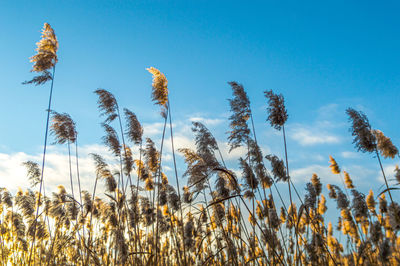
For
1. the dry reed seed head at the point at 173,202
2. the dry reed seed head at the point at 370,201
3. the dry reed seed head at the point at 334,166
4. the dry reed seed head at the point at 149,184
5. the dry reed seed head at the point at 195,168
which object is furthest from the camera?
the dry reed seed head at the point at 334,166

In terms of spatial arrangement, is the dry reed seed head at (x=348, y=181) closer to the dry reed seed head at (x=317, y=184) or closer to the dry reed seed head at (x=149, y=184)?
the dry reed seed head at (x=317, y=184)

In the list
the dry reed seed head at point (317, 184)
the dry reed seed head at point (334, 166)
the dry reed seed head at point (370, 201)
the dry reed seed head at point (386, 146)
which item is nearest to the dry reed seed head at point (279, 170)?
the dry reed seed head at point (386, 146)

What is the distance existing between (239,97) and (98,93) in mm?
2514

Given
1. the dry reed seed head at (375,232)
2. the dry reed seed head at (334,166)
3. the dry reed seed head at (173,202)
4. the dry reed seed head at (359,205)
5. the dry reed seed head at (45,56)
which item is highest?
the dry reed seed head at (45,56)

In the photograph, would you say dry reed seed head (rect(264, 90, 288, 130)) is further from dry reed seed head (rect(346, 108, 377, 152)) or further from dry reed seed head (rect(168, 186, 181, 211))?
dry reed seed head (rect(168, 186, 181, 211))

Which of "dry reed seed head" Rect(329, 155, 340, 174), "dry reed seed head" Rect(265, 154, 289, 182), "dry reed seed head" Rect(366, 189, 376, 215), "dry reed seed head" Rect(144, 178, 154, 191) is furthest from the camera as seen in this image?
"dry reed seed head" Rect(329, 155, 340, 174)

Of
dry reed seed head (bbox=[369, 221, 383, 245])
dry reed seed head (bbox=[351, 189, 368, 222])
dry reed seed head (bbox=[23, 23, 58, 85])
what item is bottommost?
dry reed seed head (bbox=[369, 221, 383, 245])

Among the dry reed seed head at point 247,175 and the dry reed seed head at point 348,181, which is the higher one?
the dry reed seed head at point 348,181

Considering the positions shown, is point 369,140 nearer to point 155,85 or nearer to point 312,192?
point 312,192

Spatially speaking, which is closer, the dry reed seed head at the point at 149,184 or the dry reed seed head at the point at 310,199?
the dry reed seed head at the point at 310,199

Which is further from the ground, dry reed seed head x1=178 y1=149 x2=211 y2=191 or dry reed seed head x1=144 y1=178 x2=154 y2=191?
dry reed seed head x1=144 y1=178 x2=154 y2=191

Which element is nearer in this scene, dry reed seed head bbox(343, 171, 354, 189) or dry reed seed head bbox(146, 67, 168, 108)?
dry reed seed head bbox(146, 67, 168, 108)

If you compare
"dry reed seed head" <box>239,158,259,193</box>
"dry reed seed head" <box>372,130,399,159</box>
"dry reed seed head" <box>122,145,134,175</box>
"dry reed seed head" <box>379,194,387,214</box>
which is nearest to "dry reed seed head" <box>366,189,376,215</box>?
"dry reed seed head" <box>379,194,387,214</box>

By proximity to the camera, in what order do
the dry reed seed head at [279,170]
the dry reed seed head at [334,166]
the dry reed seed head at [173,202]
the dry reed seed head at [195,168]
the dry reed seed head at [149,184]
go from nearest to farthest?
the dry reed seed head at [195,168], the dry reed seed head at [279,170], the dry reed seed head at [173,202], the dry reed seed head at [149,184], the dry reed seed head at [334,166]
